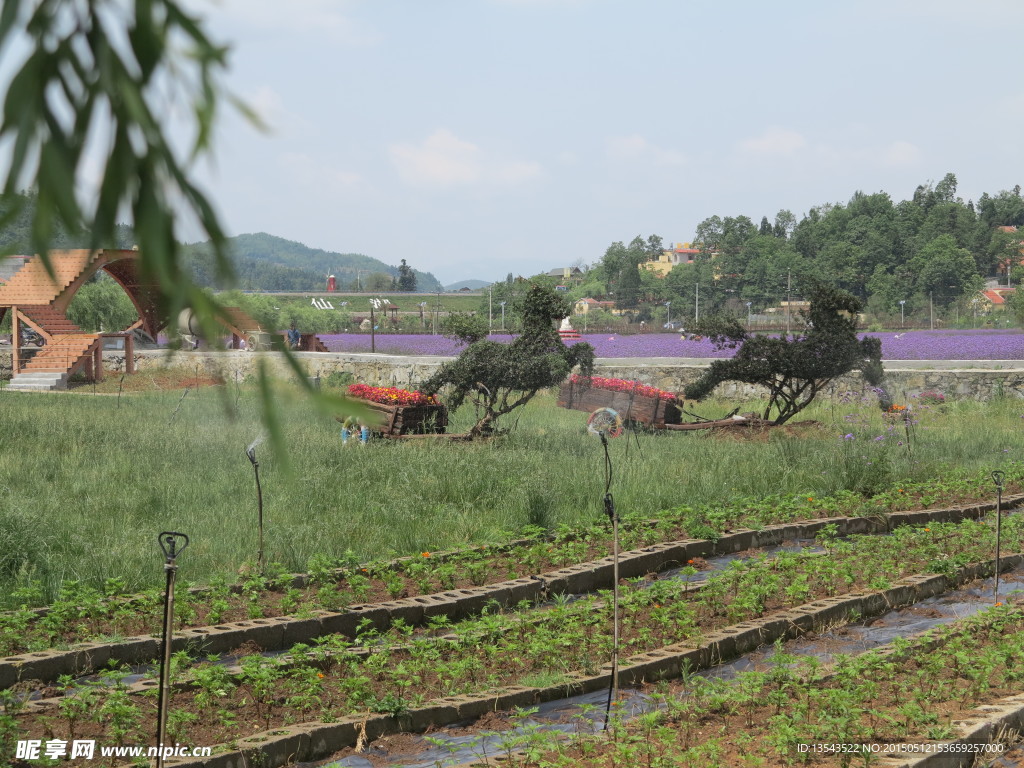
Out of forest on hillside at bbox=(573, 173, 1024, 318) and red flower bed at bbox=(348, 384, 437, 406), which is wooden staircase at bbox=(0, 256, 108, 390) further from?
forest on hillside at bbox=(573, 173, 1024, 318)

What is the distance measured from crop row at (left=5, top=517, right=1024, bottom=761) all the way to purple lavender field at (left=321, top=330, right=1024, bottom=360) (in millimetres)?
15088

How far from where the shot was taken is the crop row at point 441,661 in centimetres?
444

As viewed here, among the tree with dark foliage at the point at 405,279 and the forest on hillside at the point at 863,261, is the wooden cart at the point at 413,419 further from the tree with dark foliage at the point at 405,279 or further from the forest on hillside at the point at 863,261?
the tree with dark foliage at the point at 405,279

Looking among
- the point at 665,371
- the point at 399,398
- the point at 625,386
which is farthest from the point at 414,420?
the point at 665,371

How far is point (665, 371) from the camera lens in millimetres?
22344

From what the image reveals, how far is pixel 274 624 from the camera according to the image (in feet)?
19.1

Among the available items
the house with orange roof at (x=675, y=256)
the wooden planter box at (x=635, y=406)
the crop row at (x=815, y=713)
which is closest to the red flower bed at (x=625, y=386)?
the wooden planter box at (x=635, y=406)

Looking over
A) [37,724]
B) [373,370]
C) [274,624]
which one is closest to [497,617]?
[274,624]

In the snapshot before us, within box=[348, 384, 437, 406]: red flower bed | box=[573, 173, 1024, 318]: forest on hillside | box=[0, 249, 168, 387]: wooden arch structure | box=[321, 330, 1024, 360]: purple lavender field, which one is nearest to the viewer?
box=[348, 384, 437, 406]: red flower bed

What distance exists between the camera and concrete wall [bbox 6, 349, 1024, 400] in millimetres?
18875

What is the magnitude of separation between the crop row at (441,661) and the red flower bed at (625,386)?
794 cm

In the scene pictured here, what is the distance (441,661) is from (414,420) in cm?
838

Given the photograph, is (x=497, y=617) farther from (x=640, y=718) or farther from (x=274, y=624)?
(x=640, y=718)

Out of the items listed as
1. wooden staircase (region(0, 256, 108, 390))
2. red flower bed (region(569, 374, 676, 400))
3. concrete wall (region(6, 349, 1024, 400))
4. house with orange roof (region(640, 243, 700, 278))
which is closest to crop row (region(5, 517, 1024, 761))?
red flower bed (region(569, 374, 676, 400))
